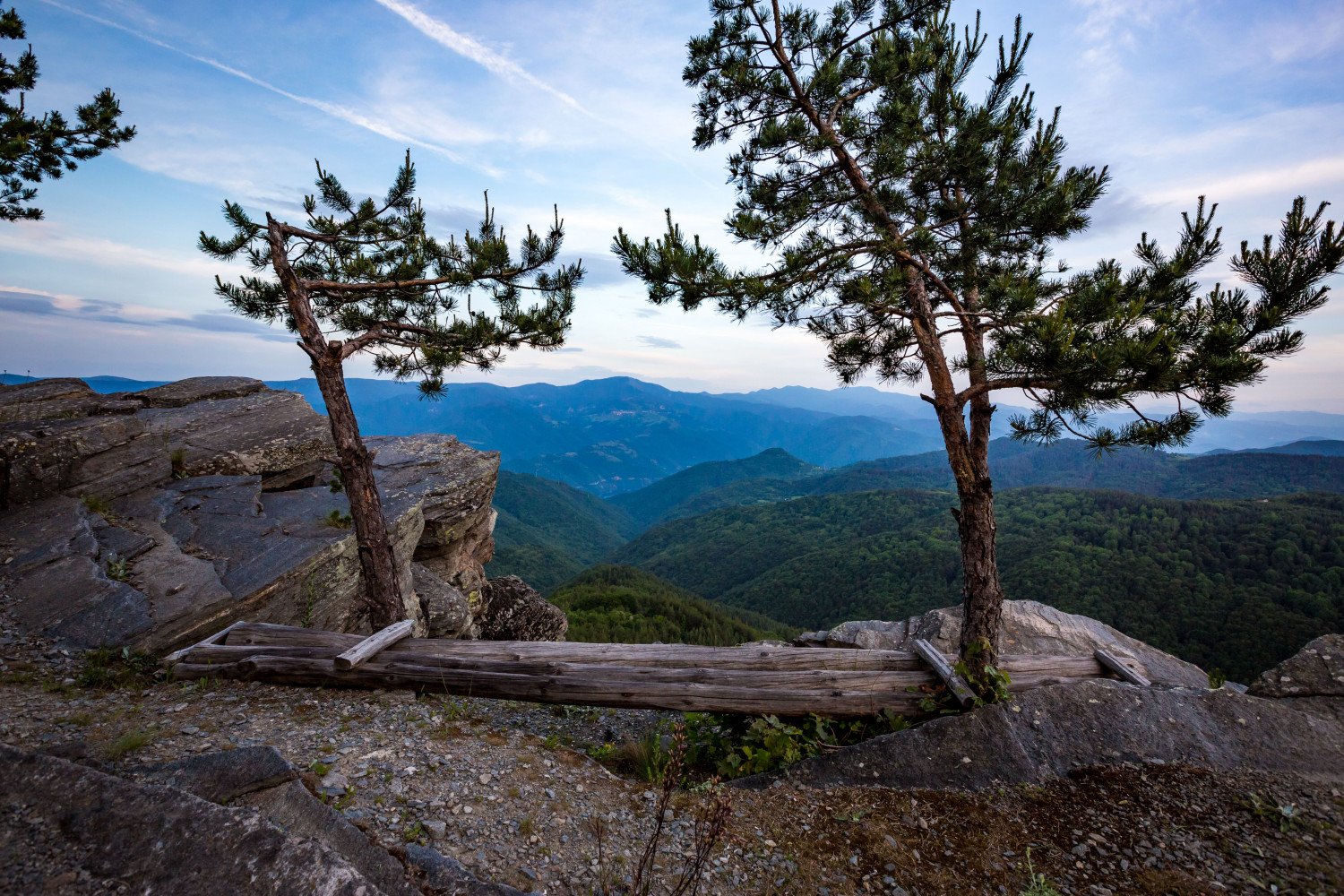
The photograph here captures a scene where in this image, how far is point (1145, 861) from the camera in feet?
13.7

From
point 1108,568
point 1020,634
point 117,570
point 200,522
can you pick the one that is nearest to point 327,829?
point 117,570

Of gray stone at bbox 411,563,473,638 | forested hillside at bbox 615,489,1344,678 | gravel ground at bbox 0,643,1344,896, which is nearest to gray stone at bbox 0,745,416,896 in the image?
gravel ground at bbox 0,643,1344,896

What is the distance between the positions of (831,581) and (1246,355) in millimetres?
104776

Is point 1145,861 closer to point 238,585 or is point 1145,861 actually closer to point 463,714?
point 463,714

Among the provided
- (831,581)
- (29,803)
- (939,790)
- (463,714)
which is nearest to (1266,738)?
(939,790)

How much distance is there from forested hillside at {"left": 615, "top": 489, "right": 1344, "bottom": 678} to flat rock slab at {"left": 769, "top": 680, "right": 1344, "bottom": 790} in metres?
63.9

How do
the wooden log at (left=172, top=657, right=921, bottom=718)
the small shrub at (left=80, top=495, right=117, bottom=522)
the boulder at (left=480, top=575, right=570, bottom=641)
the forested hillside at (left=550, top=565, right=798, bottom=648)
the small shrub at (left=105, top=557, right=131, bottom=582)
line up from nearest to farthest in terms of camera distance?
the wooden log at (left=172, top=657, right=921, bottom=718)
the small shrub at (left=105, top=557, right=131, bottom=582)
the small shrub at (left=80, top=495, right=117, bottom=522)
the boulder at (left=480, top=575, right=570, bottom=641)
the forested hillside at (left=550, top=565, right=798, bottom=648)

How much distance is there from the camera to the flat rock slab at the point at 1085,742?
17.6 ft

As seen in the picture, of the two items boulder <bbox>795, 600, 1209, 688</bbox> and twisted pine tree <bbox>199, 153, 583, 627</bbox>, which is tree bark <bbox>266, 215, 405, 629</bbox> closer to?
twisted pine tree <bbox>199, 153, 583, 627</bbox>

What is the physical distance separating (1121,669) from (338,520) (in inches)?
535

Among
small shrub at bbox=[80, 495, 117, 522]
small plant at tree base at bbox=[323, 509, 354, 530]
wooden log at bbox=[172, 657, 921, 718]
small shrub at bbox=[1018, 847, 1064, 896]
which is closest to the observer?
small shrub at bbox=[1018, 847, 1064, 896]

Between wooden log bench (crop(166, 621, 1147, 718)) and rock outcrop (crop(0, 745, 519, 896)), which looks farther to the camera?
wooden log bench (crop(166, 621, 1147, 718))

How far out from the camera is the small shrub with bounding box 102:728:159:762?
14.4ft

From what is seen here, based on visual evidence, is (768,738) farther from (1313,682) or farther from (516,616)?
(516,616)
